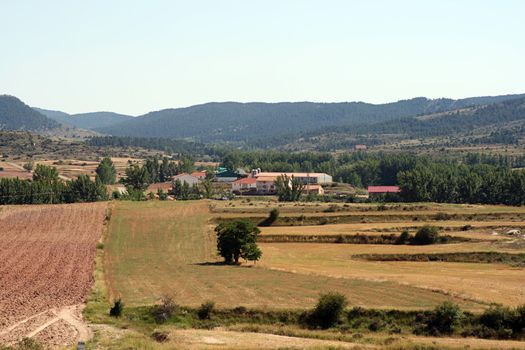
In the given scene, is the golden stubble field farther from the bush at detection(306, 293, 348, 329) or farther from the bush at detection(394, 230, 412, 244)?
the bush at detection(306, 293, 348, 329)

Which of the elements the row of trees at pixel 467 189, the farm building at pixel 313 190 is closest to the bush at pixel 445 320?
the row of trees at pixel 467 189

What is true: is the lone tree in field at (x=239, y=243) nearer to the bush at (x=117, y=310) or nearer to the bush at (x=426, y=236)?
the bush at (x=426, y=236)

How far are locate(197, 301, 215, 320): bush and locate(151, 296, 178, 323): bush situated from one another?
1.62 metres

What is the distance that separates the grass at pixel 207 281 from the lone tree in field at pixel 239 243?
5.72ft

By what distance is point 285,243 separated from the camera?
3696 inches

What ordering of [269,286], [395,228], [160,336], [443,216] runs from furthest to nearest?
[443,216]
[395,228]
[269,286]
[160,336]

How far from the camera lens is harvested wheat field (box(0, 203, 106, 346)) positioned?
44.2m

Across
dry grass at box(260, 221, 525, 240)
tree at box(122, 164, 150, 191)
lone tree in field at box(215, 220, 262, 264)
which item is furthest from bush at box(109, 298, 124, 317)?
tree at box(122, 164, 150, 191)

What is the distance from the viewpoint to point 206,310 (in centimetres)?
4872

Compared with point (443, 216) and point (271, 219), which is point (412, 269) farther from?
point (271, 219)

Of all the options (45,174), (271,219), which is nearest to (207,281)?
(271,219)

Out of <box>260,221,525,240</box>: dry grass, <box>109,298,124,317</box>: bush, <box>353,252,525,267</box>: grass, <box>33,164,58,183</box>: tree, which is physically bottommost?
<box>353,252,525,267</box>: grass

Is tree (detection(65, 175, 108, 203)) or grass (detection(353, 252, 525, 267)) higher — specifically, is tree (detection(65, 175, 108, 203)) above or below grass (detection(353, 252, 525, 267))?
above

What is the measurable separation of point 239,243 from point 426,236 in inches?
1053
